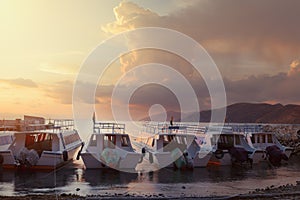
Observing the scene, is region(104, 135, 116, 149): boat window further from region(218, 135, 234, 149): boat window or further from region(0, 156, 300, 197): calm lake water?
region(218, 135, 234, 149): boat window

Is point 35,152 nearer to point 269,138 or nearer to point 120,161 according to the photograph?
point 120,161

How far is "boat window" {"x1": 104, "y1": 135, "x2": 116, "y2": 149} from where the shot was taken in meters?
26.3

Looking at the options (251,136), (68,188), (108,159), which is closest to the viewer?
(68,188)

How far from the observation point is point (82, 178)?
2262 centimetres

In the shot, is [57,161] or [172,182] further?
[57,161]

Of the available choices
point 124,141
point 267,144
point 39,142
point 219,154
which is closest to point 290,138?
point 267,144

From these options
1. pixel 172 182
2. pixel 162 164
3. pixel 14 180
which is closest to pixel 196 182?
pixel 172 182

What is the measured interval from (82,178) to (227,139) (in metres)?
15.6

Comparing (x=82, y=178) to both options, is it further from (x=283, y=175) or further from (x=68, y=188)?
(x=283, y=175)

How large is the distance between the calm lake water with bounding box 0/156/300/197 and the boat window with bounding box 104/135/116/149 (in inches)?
78.0

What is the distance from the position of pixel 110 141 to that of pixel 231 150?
1037 cm

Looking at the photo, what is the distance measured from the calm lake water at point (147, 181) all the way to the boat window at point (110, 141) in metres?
1.98

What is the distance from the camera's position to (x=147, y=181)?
71.8ft

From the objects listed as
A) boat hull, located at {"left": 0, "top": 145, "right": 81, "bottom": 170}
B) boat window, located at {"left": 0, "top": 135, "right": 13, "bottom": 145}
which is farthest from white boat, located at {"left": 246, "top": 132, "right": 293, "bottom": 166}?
boat window, located at {"left": 0, "top": 135, "right": 13, "bottom": 145}
